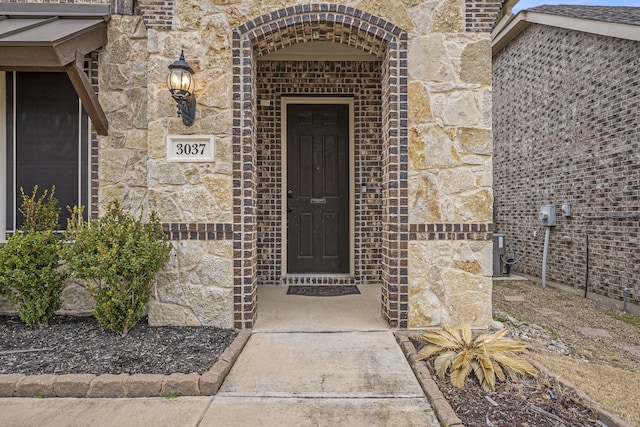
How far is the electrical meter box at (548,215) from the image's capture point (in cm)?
584

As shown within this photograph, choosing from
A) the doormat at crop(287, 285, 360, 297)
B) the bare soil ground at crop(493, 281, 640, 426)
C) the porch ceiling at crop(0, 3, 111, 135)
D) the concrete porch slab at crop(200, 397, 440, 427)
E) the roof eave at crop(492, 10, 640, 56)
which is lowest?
the bare soil ground at crop(493, 281, 640, 426)

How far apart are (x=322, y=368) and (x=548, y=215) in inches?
197

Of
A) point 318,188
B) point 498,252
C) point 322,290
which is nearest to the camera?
point 322,290

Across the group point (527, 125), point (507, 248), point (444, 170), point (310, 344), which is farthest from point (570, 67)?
point (310, 344)

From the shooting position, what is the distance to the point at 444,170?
3.13 metres

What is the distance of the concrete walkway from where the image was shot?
1979 mm

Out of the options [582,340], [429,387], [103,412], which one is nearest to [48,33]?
[103,412]

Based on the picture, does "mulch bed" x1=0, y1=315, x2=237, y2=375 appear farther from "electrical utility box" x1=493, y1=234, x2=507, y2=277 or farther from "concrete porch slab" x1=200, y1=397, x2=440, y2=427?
"electrical utility box" x1=493, y1=234, x2=507, y2=277

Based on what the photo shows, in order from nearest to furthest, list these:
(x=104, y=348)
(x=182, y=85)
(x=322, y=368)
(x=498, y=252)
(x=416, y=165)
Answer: (x=322, y=368) < (x=104, y=348) < (x=182, y=85) < (x=416, y=165) < (x=498, y=252)

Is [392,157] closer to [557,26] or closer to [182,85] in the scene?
[182,85]

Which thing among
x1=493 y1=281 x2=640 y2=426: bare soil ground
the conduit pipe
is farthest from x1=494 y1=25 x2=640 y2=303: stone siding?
x1=493 y1=281 x2=640 y2=426: bare soil ground

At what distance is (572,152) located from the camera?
18.0ft

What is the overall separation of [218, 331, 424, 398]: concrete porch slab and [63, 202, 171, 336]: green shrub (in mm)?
956

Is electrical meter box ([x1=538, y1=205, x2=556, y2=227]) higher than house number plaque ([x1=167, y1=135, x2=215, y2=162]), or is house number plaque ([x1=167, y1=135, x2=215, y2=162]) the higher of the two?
house number plaque ([x1=167, y1=135, x2=215, y2=162])
